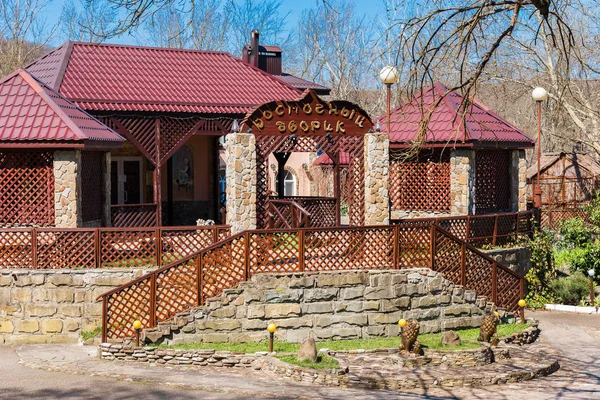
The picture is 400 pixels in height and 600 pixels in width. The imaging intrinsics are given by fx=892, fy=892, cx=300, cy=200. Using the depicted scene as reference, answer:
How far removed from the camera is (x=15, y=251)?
52.5ft

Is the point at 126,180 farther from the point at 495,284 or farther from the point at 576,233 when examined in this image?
the point at 576,233

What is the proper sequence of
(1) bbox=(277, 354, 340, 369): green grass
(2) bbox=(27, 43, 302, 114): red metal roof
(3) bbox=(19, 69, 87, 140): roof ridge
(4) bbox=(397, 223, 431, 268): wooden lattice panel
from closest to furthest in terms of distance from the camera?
(1) bbox=(277, 354, 340, 369): green grass
(4) bbox=(397, 223, 431, 268): wooden lattice panel
(3) bbox=(19, 69, 87, 140): roof ridge
(2) bbox=(27, 43, 302, 114): red metal roof

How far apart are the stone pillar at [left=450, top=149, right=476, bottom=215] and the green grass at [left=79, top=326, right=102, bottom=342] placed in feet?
29.5

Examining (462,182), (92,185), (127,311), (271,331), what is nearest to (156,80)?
(92,185)

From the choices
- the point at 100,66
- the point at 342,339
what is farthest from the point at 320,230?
the point at 100,66

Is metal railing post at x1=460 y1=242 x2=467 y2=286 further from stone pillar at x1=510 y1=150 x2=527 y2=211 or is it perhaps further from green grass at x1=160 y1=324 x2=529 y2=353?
stone pillar at x1=510 y1=150 x2=527 y2=211

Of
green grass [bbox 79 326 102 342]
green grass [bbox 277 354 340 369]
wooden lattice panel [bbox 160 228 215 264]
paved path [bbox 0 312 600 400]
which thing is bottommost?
paved path [bbox 0 312 600 400]

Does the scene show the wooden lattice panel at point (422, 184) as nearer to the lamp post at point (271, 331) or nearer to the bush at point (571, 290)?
the bush at point (571, 290)

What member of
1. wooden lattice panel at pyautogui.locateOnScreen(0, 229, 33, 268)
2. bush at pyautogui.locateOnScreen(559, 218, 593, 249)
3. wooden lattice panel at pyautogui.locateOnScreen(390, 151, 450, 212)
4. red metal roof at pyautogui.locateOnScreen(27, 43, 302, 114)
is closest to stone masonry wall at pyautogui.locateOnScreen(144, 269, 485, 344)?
wooden lattice panel at pyautogui.locateOnScreen(0, 229, 33, 268)

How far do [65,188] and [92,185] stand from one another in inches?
63.1

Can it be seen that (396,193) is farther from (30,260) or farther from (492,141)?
(30,260)

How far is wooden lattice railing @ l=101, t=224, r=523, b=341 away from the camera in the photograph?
14664mm

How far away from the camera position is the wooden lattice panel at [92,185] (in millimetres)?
17812

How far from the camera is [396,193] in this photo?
2197cm
